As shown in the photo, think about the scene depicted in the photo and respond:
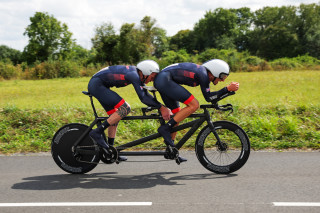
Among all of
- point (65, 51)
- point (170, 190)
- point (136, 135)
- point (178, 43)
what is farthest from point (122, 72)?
point (178, 43)

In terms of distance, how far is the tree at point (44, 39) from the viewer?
64.5m

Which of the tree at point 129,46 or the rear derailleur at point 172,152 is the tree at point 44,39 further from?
the rear derailleur at point 172,152

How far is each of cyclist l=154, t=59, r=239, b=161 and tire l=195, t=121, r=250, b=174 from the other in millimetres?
425

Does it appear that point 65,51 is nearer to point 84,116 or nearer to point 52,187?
point 84,116

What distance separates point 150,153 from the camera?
5.52m

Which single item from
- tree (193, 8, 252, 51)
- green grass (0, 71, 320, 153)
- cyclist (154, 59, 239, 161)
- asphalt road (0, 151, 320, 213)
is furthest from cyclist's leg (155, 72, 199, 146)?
tree (193, 8, 252, 51)

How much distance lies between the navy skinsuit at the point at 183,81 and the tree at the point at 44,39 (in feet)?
202

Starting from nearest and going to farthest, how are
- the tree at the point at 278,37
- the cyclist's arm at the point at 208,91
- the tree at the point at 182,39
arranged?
the cyclist's arm at the point at 208,91, the tree at the point at 278,37, the tree at the point at 182,39

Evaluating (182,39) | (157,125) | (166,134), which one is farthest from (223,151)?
(182,39)

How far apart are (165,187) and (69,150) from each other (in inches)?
66.7

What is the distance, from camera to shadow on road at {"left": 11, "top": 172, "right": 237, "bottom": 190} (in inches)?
202

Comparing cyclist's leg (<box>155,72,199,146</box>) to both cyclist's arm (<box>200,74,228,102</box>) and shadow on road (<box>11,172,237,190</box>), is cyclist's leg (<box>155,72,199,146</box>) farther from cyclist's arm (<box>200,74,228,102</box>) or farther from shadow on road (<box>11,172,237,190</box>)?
shadow on road (<box>11,172,237,190</box>)

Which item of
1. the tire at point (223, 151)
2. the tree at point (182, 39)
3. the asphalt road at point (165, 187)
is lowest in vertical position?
the asphalt road at point (165, 187)

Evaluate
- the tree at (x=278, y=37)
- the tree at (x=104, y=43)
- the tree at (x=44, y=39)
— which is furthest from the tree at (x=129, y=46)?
the tree at (x=278, y=37)
